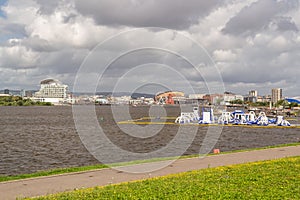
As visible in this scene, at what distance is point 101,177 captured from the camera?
47.0 ft

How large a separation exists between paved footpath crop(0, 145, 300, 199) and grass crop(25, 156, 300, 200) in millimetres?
1117

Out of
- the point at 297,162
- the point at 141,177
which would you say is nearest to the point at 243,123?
the point at 297,162

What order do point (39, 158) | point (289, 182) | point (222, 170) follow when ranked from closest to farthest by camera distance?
point (289, 182), point (222, 170), point (39, 158)

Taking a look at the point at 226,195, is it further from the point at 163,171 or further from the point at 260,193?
the point at 163,171

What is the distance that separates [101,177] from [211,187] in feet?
14.9

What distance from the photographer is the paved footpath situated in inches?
479

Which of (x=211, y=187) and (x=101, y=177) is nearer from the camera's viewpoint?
(x=211, y=187)

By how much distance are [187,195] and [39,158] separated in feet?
67.6

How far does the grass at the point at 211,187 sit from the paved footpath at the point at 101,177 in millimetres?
1117

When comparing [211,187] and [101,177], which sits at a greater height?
[211,187]

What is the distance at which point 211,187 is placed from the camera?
37.9ft

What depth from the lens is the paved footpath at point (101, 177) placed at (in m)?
12.2

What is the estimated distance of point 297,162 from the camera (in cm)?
1706

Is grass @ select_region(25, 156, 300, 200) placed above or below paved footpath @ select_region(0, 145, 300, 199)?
above
